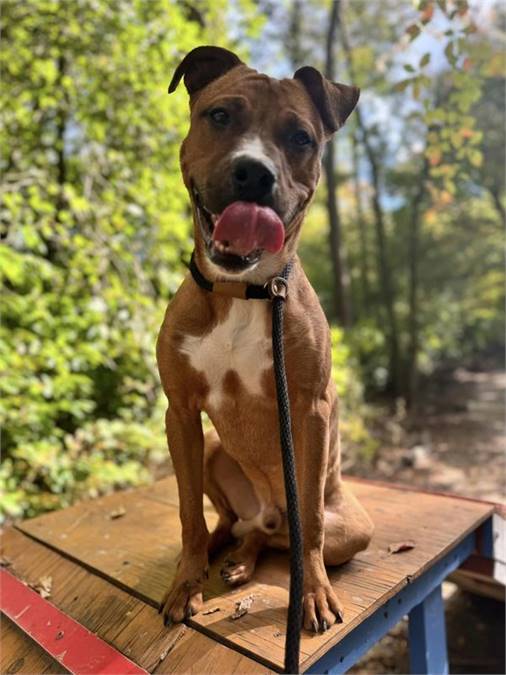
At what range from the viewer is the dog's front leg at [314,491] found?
5.61 feet

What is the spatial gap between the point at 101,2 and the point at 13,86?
0.97 metres

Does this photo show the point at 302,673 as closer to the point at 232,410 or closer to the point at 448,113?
the point at 232,410

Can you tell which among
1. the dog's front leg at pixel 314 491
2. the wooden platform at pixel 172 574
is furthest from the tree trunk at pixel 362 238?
the dog's front leg at pixel 314 491

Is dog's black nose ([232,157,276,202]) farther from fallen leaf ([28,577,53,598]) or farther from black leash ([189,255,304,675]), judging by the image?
fallen leaf ([28,577,53,598])

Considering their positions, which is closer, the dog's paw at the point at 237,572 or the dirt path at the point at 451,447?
the dog's paw at the point at 237,572

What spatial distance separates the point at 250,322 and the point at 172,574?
105 centimetres

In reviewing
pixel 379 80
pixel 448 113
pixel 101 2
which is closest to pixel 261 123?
pixel 448 113

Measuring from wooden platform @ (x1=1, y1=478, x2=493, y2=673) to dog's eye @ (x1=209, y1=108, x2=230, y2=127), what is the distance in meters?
1.53

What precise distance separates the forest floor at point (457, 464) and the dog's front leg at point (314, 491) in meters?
2.13

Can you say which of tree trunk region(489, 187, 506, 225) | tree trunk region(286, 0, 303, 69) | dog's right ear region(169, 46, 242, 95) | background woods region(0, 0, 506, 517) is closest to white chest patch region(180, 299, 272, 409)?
dog's right ear region(169, 46, 242, 95)

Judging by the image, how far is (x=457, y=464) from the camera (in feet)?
24.9

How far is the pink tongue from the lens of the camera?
4.66ft

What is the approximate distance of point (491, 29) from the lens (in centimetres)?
873

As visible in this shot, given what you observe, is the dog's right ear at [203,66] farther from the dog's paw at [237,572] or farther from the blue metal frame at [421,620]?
the blue metal frame at [421,620]
